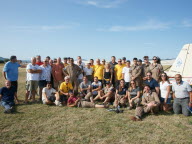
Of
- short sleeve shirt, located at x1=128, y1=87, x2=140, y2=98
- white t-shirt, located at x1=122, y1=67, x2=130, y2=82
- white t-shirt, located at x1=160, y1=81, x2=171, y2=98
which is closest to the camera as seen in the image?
white t-shirt, located at x1=160, y1=81, x2=171, y2=98

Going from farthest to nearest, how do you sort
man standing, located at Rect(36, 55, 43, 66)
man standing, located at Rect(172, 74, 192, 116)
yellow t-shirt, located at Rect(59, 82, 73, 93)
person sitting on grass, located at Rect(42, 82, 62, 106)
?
man standing, located at Rect(36, 55, 43, 66) < yellow t-shirt, located at Rect(59, 82, 73, 93) < person sitting on grass, located at Rect(42, 82, 62, 106) < man standing, located at Rect(172, 74, 192, 116)

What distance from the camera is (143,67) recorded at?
7.71 metres

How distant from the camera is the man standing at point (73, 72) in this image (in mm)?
7859

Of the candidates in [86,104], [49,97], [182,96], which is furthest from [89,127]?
[182,96]

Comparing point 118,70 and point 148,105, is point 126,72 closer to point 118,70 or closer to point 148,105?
point 118,70

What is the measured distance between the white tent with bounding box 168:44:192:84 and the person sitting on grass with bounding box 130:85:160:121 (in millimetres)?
3350

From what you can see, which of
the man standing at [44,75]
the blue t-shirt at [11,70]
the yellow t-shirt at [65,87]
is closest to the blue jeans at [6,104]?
the blue t-shirt at [11,70]

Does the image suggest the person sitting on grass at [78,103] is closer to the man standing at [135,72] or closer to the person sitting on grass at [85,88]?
the person sitting on grass at [85,88]

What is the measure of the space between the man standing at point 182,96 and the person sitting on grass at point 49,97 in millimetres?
4363

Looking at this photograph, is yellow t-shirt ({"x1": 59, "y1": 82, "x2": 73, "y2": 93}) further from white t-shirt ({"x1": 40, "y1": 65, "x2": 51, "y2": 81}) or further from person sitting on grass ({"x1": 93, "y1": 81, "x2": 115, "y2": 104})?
person sitting on grass ({"x1": 93, "y1": 81, "x2": 115, "y2": 104})

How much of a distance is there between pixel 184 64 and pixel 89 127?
6.49 metres

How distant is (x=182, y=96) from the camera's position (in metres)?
5.75

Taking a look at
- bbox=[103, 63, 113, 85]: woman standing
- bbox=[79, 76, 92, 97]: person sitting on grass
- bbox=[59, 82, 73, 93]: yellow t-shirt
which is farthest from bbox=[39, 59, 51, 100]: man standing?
bbox=[103, 63, 113, 85]: woman standing

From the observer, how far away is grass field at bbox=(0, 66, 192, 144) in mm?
3932
